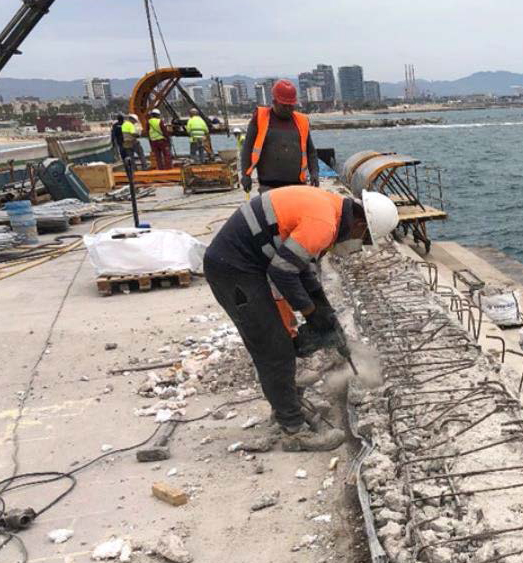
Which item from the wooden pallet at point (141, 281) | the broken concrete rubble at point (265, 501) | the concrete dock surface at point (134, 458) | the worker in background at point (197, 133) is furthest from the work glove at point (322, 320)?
the worker in background at point (197, 133)

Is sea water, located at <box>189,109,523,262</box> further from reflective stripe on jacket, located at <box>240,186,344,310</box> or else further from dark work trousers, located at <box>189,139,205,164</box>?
reflective stripe on jacket, located at <box>240,186,344,310</box>

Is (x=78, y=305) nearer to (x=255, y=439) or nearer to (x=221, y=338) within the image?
(x=221, y=338)

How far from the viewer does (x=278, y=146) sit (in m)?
6.88

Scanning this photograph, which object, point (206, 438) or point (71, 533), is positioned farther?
point (206, 438)

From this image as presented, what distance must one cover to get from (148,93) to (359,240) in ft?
54.0

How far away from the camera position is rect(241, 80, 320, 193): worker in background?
6.76 metres

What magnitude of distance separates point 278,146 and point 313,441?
11.5 ft

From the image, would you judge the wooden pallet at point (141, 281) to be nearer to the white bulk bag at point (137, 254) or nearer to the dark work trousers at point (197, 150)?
the white bulk bag at point (137, 254)

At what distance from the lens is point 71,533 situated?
3684 millimetres

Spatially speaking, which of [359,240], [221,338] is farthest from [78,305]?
[359,240]

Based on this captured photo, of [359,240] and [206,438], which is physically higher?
[359,240]

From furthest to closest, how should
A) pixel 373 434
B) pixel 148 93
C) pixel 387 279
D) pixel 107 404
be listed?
pixel 148 93, pixel 387 279, pixel 107 404, pixel 373 434

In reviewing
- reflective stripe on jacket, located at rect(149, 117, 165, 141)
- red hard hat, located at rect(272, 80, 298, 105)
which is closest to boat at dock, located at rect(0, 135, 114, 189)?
reflective stripe on jacket, located at rect(149, 117, 165, 141)

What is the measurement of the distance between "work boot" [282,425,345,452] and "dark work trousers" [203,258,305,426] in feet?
0.29
